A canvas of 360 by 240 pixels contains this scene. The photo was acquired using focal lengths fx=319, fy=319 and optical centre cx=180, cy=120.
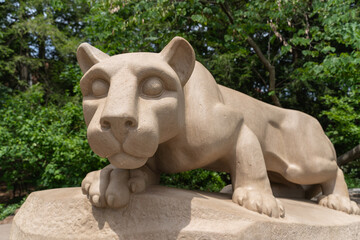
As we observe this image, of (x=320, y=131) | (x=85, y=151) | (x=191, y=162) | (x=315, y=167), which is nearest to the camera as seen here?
(x=191, y=162)

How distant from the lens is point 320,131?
2.81 metres

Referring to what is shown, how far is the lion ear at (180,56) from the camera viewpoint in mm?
1839

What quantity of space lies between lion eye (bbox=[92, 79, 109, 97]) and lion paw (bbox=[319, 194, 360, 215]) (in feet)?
6.74

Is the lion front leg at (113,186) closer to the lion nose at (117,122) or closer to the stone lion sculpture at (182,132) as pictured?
the stone lion sculpture at (182,132)

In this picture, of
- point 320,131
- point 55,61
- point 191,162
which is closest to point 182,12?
point 320,131

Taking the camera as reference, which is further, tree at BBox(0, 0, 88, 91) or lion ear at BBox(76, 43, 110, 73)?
tree at BBox(0, 0, 88, 91)

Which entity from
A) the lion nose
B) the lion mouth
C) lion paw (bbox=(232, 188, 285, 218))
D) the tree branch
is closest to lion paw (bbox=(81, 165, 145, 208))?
the lion mouth

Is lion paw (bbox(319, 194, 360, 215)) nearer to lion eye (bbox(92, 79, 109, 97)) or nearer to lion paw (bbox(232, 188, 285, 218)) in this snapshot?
lion paw (bbox(232, 188, 285, 218))

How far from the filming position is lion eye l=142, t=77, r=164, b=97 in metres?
1.68

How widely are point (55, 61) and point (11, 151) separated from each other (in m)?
6.82

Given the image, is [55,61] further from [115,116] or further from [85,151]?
[115,116]

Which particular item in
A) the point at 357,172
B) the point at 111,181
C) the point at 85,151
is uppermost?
the point at 111,181

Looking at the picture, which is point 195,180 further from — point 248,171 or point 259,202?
point 259,202

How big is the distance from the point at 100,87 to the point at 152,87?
29 centimetres
